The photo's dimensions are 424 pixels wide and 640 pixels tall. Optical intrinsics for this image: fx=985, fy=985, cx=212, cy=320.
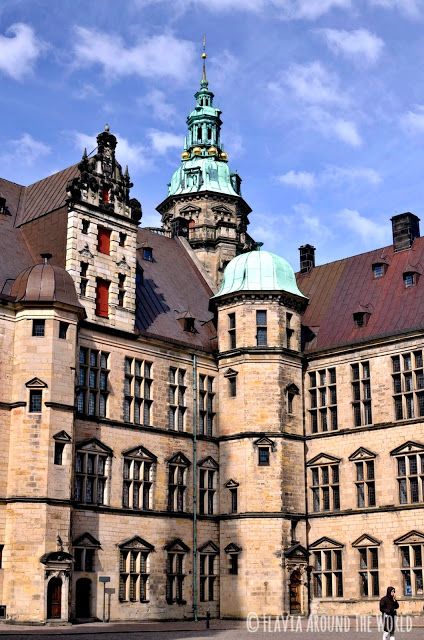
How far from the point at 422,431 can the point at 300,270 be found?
1637 centimetres

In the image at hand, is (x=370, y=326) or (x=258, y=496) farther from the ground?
(x=370, y=326)

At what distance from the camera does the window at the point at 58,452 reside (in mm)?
40406

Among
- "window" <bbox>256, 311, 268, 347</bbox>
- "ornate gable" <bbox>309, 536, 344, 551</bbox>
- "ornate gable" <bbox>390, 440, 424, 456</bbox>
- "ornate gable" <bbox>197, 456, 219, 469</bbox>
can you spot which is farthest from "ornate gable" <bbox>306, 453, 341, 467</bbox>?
"window" <bbox>256, 311, 268, 347</bbox>

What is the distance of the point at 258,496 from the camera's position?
46812 mm

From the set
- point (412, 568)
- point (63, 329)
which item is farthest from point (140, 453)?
point (412, 568)

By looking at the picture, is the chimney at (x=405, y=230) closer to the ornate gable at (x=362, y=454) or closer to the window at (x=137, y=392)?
the ornate gable at (x=362, y=454)

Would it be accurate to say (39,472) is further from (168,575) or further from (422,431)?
(422,431)

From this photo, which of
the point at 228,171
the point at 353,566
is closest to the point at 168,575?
the point at 353,566

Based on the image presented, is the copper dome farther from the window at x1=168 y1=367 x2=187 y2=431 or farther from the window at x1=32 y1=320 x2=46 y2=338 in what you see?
the window at x1=168 y1=367 x2=187 y2=431

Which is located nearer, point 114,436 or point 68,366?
point 68,366

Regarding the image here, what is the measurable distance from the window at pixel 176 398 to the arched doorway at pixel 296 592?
880 centimetres

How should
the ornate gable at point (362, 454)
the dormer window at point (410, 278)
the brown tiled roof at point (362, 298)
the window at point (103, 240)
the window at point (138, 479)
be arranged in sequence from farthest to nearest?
the dormer window at point (410, 278) < the brown tiled roof at point (362, 298) < the window at point (103, 240) < the ornate gable at point (362, 454) < the window at point (138, 479)

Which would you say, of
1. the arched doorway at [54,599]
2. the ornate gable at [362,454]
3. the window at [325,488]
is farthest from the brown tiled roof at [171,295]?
the arched doorway at [54,599]

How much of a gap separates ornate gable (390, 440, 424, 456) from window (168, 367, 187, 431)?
10.3 m
